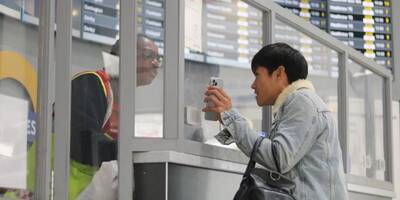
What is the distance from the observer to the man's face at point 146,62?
3623 mm

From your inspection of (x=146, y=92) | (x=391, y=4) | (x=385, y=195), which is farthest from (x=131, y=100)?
(x=391, y=4)

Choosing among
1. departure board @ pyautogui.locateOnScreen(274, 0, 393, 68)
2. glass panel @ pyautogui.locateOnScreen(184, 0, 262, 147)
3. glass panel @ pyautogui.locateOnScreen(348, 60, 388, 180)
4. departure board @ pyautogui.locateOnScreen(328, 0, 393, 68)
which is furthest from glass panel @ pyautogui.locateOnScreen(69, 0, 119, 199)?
departure board @ pyautogui.locateOnScreen(328, 0, 393, 68)

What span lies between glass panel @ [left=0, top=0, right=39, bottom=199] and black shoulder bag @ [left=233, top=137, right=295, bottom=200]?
864mm

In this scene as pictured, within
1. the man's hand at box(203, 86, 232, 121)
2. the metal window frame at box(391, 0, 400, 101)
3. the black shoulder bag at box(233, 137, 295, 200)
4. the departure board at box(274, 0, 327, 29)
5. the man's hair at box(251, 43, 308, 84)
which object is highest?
the departure board at box(274, 0, 327, 29)

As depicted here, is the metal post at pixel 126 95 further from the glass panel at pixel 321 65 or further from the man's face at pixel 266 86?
the glass panel at pixel 321 65

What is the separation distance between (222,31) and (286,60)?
901mm

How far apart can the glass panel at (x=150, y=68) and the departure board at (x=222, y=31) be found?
0.16 metres

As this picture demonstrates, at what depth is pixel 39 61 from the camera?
344 centimetres

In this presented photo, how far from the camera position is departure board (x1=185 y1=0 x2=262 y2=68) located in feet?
12.7

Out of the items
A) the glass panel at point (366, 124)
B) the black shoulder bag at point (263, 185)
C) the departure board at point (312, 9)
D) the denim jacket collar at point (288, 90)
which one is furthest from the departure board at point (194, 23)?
the departure board at point (312, 9)

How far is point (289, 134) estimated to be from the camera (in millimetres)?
3123

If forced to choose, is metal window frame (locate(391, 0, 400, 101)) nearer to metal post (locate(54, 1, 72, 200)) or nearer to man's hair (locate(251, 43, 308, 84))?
man's hair (locate(251, 43, 308, 84))

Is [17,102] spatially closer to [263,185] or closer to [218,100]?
[218,100]

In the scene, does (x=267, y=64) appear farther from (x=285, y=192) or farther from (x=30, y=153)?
(x=30, y=153)
